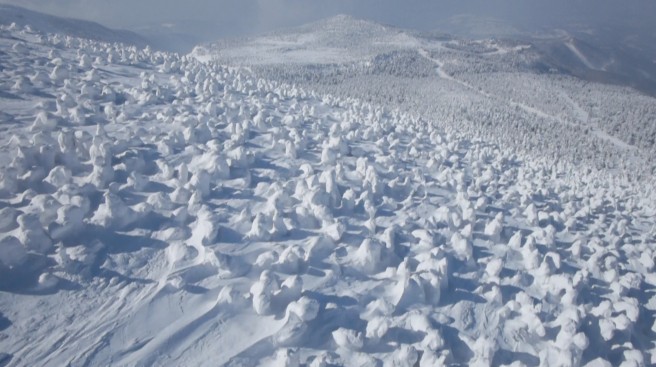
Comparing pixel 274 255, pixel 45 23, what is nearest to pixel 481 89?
pixel 274 255

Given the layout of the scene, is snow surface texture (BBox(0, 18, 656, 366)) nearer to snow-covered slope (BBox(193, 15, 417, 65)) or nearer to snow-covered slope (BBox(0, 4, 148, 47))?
snow-covered slope (BBox(0, 4, 148, 47))

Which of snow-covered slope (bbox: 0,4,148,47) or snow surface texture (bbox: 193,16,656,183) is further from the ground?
snow-covered slope (bbox: 0,4,148,47)

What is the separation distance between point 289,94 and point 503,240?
34.1ft

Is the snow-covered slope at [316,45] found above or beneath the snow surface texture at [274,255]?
above

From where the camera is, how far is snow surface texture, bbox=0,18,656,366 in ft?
12.5

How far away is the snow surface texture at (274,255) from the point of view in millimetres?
3809

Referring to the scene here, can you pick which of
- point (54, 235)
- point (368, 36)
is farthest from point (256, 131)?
point (368, 36)

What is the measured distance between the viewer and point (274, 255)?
4738 millimetres

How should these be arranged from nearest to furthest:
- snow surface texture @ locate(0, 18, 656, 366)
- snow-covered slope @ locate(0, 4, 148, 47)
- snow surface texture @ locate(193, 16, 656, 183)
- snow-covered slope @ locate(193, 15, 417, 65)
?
snow surface texture @ locate(0, 18, 656, 366) → snow surface texture @ locate(193, 16, 656, 183) → snow-covered slope @ locate(0, 4, 148, 47) → snow-covered slope @ locate(193, 15, 417, 65)

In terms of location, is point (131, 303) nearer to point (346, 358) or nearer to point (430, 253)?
point (346, 358)

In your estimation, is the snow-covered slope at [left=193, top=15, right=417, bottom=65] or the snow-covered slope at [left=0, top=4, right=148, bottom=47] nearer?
the snow-covered slope at [left=0, top=4, right=148, bottom=47]

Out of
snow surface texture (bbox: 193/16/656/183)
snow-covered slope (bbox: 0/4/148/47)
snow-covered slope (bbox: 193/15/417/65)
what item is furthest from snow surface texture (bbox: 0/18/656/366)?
snow-covered slope (bbox: 193/15/417/65)

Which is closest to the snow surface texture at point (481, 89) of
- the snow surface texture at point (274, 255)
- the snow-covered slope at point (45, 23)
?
the snow surface texture at point (274, 255)

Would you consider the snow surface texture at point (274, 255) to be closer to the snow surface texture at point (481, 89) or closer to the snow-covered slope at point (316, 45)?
the snow surface texture at point (481, 89)
